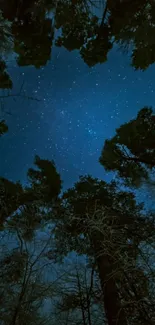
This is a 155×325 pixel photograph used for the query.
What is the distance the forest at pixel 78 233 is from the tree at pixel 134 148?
3 centimetres

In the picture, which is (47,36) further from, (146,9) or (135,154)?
(135,154)

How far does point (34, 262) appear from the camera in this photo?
2.88 metres

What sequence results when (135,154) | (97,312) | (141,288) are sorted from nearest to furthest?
1. (141,288)
2. (97,312)
3. (135,154)

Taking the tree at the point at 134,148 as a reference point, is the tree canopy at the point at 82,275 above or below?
below

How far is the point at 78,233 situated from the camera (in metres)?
5.16

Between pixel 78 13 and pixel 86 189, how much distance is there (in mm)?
4550

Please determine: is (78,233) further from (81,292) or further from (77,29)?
(77,29)

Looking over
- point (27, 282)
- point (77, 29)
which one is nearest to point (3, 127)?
point (77, 29)

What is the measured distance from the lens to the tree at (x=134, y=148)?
6566 mm

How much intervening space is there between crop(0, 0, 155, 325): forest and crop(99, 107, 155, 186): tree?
29 millimetres

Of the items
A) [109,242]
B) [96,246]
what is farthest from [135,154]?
[109,242]

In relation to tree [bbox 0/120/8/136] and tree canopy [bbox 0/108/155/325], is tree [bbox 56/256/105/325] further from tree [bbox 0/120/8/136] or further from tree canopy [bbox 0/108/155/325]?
tree [bbox 0/120/8/136]

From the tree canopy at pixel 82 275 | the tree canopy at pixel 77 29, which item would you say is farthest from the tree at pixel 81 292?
the tree canopy at pixel 77 29

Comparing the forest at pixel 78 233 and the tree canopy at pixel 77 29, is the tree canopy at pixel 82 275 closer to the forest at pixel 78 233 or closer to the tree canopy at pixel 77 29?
the forest at pixel 78 233
